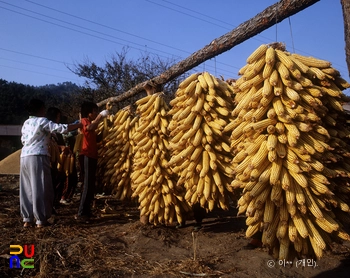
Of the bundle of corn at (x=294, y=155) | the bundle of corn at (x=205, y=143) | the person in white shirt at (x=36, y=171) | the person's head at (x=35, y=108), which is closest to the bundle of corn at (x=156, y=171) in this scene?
the bundle of corn at (x=205, y=143)

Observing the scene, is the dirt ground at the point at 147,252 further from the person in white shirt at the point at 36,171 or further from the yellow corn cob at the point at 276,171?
the yellow corn cob at the point at 276,171

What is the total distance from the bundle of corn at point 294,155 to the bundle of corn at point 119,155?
10.3 feet

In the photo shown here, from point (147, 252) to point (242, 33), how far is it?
9.59 ft

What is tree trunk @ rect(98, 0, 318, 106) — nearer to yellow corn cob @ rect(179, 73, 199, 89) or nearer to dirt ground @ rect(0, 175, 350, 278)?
yellow corn cob @ rect(179, 73, 199, 89)

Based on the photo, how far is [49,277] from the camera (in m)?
4.02

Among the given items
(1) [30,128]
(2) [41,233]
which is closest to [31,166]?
(1) [30,128]

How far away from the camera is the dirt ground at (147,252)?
13.6 ft

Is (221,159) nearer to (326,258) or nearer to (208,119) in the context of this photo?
(208,119)

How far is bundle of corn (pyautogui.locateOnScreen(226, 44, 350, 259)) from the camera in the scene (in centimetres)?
293

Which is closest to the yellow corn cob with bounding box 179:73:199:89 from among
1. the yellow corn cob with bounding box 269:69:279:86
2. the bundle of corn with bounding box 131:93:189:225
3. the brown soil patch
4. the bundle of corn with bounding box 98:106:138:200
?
the bundle of corn with bounding box 131:93:189:225

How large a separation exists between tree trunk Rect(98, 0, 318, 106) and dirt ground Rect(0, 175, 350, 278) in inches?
91.2

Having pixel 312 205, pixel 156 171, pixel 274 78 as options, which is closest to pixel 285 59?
pixel 274 78

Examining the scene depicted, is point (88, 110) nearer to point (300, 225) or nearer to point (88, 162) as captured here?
point (88, 162)

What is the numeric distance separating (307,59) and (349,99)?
484 mm
